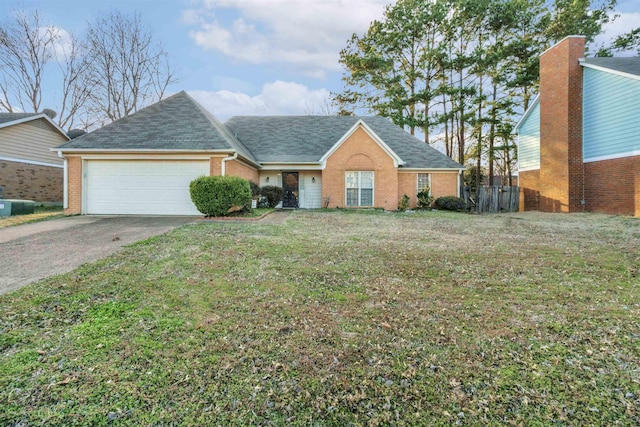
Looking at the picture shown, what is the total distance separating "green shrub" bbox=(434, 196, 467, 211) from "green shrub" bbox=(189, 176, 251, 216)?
11615 millimetres

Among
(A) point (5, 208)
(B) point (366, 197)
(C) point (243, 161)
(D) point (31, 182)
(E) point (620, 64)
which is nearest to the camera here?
(A) point (5, 208)

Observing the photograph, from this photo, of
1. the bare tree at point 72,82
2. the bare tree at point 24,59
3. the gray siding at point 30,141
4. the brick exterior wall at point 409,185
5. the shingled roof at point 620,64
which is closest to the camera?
the shingled roof at point 620,64

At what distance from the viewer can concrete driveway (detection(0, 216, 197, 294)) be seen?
4.83 metres

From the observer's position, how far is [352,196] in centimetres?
1648

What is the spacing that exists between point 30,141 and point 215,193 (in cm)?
1398

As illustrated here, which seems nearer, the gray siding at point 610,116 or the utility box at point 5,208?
the utility box at point 5,208

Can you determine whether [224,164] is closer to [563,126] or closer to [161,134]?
[161,134]

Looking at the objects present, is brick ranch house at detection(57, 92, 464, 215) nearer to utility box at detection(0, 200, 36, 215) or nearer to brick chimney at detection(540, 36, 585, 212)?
utility box at detection(0, 200, 36, 215)

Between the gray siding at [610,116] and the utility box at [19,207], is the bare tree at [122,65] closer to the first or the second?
the utility box at [19,207]

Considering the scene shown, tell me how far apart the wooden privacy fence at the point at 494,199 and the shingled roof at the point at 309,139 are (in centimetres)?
228

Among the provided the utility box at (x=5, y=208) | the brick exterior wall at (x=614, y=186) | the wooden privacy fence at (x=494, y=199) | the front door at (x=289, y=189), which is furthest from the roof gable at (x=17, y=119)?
the brick exterior wall at (x=614, y=186)

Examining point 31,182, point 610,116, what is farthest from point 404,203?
point 31,182

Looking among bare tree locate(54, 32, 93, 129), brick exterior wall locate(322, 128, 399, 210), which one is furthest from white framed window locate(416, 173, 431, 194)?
bare tree locate(54, 32, 93, 129)

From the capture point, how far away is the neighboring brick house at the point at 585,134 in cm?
1234
